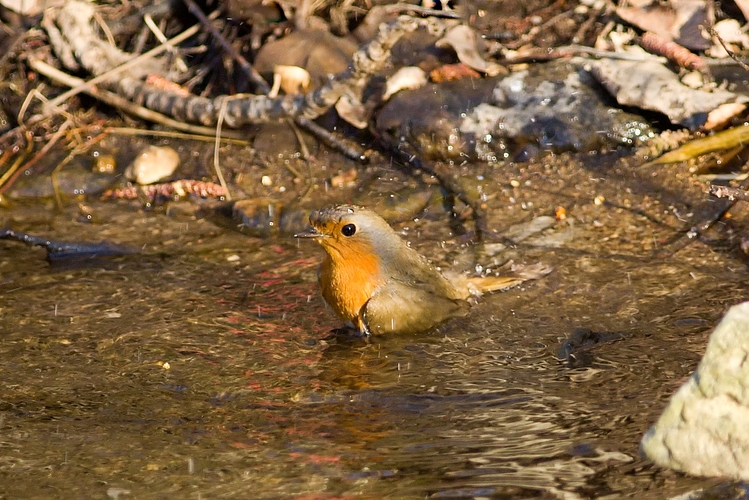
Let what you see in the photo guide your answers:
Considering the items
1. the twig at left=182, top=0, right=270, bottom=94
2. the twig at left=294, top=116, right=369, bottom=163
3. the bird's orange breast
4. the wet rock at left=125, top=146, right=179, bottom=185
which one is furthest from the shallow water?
the twig at left=182, top=0, right=270, bottom=94

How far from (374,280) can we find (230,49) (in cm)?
313

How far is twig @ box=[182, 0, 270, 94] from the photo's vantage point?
7.68 meters

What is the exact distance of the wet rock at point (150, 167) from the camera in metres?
7.31

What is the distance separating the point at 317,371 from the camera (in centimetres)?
486

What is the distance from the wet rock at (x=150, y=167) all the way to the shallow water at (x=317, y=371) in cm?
53

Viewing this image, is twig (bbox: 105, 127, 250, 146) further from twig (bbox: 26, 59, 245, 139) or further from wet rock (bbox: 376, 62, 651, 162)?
wet rock (bbox: 376, 62, 651, 162)

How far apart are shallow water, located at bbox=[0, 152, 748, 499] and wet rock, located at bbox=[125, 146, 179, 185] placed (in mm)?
526

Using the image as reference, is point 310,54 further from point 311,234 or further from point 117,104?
point 311,234

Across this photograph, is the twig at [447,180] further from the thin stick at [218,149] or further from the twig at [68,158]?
the twig at [68,158]

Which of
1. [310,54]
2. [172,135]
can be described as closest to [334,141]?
[310,54]

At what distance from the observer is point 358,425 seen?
13.7 feet

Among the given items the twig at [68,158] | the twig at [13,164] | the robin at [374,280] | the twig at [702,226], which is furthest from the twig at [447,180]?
the twig at [13,164]

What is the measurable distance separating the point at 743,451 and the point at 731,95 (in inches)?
162

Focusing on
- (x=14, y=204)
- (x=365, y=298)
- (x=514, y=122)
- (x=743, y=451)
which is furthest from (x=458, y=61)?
(x=743, y=451)
